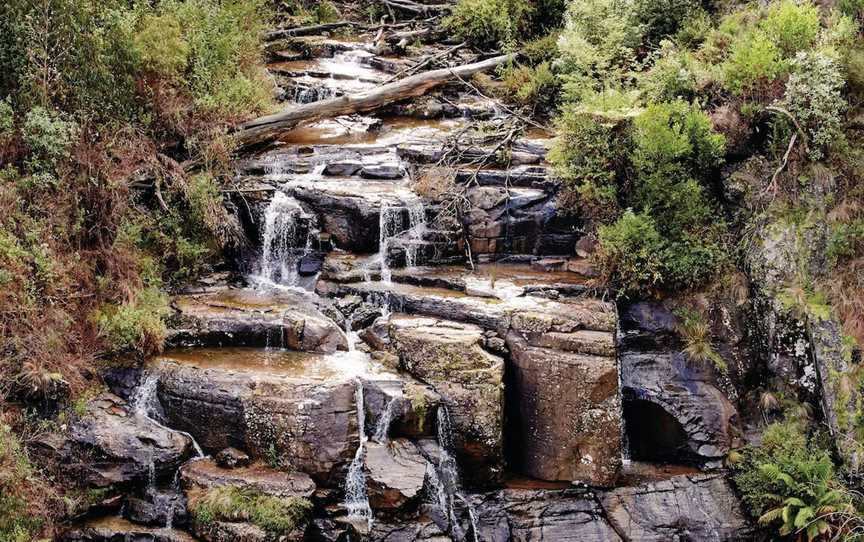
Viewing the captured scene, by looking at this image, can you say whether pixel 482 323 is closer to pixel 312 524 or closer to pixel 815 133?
pixel 312 524

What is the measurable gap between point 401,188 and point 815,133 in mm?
7367

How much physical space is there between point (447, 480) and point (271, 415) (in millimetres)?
2698

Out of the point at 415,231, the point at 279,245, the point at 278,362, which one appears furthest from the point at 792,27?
the point at 278,362

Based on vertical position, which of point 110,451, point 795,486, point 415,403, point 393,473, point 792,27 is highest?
point 792,27

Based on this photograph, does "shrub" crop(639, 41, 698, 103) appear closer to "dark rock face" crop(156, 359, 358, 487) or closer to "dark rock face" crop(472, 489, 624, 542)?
"dark rock face" crop(472, 489, 624, 542)

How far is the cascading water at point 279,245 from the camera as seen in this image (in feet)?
42.2

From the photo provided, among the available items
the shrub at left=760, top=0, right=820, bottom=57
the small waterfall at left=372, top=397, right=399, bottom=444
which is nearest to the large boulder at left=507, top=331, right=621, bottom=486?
the small waterfall at left=372, top=397, right=399, bottom=444

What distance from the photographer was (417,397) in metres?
9.70

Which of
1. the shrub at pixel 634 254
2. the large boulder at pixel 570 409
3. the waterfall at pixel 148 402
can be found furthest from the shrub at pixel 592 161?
the waterfall at pixel 148 402

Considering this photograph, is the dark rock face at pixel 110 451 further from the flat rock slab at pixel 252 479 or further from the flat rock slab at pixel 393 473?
the flat rock slab at pixel 393 473

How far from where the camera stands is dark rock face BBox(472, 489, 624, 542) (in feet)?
32.1

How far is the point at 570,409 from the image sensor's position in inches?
399

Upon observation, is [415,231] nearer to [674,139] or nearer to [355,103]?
[355,103]

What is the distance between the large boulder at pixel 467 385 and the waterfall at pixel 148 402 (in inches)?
129
